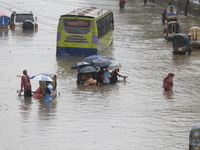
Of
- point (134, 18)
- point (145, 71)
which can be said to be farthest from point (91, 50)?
point (134, 18)

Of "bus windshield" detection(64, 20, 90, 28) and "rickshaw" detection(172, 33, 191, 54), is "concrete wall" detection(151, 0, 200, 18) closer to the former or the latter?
"rickshaw" detection(172, 33, 191, 54)

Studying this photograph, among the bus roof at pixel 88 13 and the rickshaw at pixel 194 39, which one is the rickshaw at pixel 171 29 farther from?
the bus roof at pixel 88 13

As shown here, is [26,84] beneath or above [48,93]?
above

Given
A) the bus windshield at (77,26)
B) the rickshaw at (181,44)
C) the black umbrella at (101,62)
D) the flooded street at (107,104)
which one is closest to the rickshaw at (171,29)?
the flooded street at (107,104)

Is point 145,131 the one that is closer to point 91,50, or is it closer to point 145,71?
point 145,71

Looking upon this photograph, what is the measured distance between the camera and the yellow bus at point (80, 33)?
29469 mm

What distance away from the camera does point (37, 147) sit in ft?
44.7

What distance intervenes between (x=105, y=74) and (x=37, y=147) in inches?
382

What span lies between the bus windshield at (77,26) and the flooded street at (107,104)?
150cm

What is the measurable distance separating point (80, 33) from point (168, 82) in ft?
30.5

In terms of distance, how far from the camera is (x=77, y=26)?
29.6 meters

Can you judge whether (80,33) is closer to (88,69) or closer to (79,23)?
(79,23)

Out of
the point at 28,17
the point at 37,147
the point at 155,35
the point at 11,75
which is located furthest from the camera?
the point at 28,17

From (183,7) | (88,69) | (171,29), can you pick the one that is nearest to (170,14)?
(171,29)
